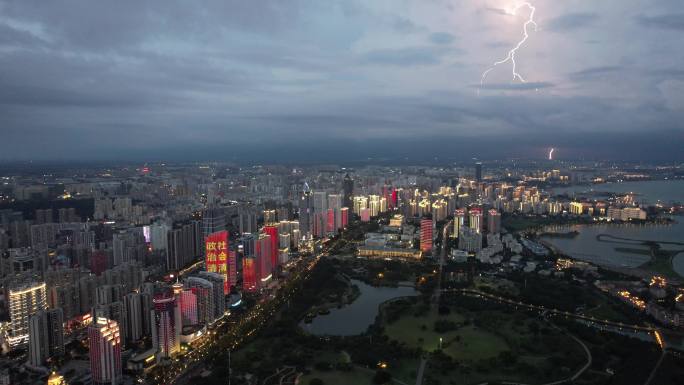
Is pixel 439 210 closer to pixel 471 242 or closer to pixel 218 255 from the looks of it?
pixel 471 242

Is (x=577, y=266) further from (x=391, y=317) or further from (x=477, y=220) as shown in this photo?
(x=391, y=317)

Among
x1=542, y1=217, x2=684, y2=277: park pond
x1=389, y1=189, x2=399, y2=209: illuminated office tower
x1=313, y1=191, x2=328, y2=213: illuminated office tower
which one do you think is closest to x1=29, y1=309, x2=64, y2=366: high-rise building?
x1=313, y1=191, x2=328, y2=213: illuminated office tower

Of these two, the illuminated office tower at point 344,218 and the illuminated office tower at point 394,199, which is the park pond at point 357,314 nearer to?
the illuminated office tower at point 344,218

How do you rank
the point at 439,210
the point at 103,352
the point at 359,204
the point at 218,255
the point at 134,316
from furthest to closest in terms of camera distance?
the point at 359,204, the point at 439,210, the point at 218,255, the point at 134,316, the point at 103,352

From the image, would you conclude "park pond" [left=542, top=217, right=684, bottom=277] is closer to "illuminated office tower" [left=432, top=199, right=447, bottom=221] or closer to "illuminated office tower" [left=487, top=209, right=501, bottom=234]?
"illuminated office tower" [left=487, top=209, right=501, bottom=234]

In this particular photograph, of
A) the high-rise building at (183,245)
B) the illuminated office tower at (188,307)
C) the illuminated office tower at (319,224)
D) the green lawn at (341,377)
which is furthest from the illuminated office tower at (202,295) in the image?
the illuminated office tower at (319,224)

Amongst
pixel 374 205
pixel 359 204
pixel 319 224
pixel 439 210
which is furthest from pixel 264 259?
pixel 374 205
